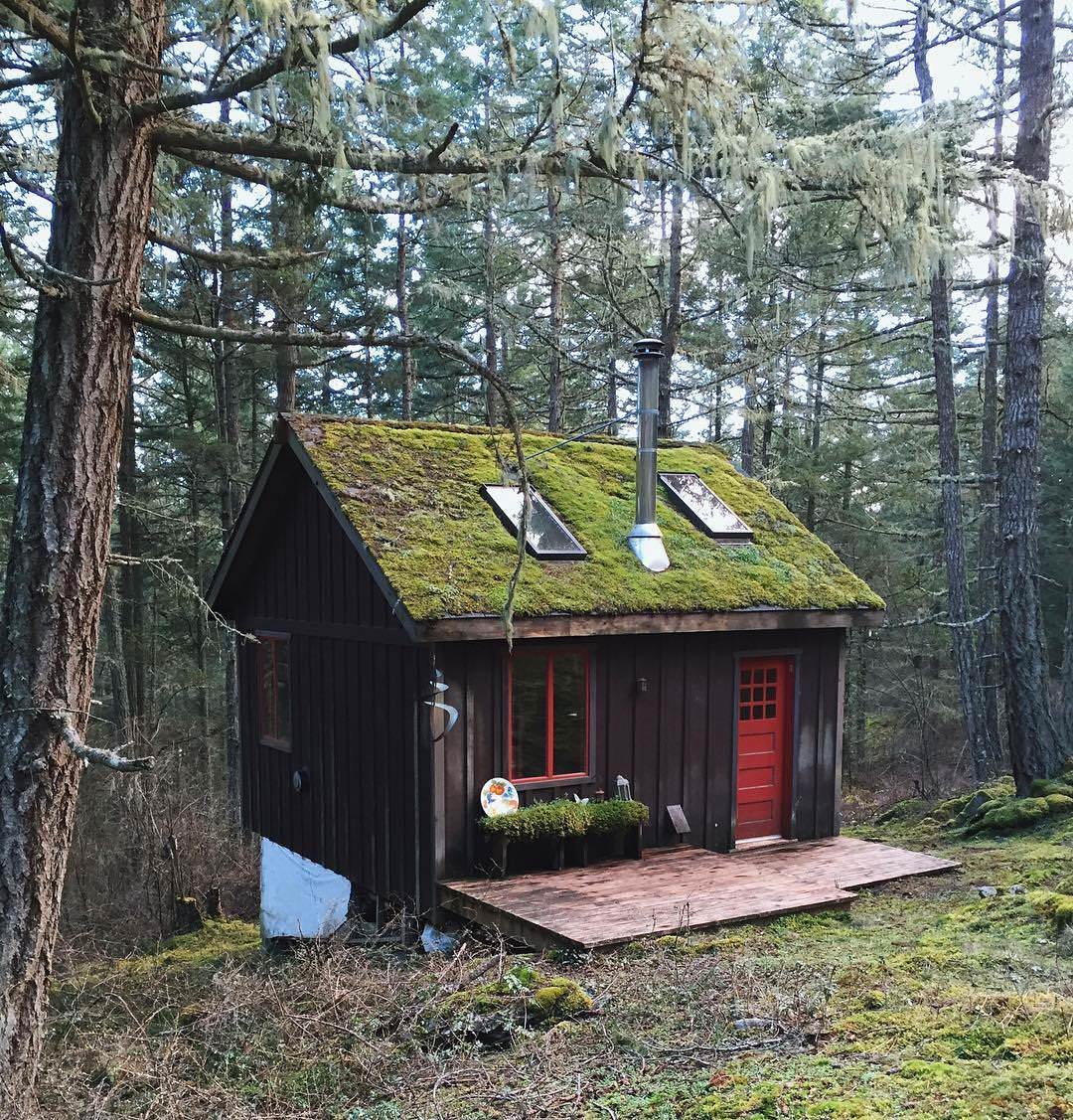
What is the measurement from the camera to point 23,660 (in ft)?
17.1

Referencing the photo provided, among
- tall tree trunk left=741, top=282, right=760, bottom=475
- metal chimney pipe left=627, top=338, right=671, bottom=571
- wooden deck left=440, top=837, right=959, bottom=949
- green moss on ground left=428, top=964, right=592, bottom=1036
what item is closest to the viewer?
green moss on ground left=428, top=964, right=592, bottom=1036

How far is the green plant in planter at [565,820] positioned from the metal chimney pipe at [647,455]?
2515 mm

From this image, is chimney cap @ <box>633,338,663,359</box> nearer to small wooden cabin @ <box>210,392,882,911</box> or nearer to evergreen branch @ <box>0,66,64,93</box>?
small wooden cabin @ <box>210,392,882,911</box>

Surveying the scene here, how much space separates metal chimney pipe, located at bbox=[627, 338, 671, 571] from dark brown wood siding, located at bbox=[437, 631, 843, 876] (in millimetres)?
909

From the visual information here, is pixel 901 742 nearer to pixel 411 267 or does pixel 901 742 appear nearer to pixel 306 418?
pixel 411 267

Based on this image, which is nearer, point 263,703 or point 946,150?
point 946,150

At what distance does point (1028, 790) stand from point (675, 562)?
553 centimetres

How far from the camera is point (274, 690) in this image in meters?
12.0

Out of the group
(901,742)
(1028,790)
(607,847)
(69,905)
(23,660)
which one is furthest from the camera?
(901,742)

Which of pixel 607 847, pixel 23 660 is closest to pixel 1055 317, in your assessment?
pixel 607 847

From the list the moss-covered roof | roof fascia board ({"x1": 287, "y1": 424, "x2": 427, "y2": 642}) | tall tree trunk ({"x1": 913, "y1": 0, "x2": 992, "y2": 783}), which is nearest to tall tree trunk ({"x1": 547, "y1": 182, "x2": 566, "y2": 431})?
tall tree trunk ({"x1": 913, "y1": 0, "x2": 992, "y2": 783})

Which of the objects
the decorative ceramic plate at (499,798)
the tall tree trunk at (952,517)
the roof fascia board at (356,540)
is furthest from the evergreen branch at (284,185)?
the tall tree trunk at (952,517)

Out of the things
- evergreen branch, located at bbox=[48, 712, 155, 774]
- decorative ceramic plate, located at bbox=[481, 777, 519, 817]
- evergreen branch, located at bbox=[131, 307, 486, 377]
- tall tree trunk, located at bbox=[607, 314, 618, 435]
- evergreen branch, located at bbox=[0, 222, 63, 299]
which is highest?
tall tree trunk, located at bbox=[607, 314, 618, 435]

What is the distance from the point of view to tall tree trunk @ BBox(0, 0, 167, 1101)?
516 centimetres
